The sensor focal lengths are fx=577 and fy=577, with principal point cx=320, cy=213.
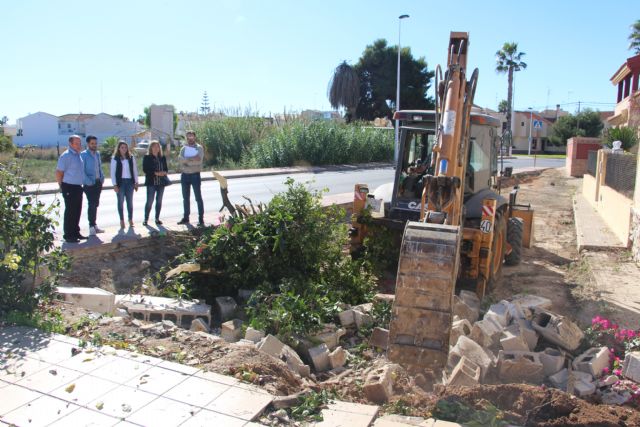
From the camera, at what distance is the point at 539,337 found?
20.2ft

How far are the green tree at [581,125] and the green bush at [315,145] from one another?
36211 millimetres

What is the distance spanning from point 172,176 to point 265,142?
29.7ft

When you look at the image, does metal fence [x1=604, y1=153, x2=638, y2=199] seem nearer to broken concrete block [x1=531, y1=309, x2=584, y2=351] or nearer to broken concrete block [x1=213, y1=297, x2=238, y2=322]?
broken concrete block [x1=531, y1=309, x2=584, y2=351]

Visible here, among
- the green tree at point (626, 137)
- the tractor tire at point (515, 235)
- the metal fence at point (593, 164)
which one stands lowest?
the tractor tire at point (515, 235)

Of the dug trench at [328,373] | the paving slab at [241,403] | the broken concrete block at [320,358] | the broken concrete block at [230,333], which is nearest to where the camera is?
the paving slab at [241,403]

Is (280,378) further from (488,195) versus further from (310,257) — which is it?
(488,195)

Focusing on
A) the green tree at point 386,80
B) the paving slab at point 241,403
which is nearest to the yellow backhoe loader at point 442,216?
the paving slab at point 241,403

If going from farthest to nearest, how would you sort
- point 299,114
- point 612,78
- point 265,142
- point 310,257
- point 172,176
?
1. point 612,78
2. point 299,114
3. point 265,142
4. point 172,176
5. point 310,257

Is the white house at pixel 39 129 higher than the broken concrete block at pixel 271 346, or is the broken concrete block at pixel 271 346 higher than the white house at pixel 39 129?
the white house at pixel 39 129

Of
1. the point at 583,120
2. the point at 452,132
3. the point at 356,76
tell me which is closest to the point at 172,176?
the point at 452,132

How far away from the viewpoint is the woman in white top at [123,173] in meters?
10.1

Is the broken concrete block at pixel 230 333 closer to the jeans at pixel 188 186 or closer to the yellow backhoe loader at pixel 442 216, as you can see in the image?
the yellow backhoe loader at pixel 442 216

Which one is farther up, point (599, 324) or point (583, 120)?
point (583, 120)

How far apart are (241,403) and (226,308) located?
3490 millimetres
